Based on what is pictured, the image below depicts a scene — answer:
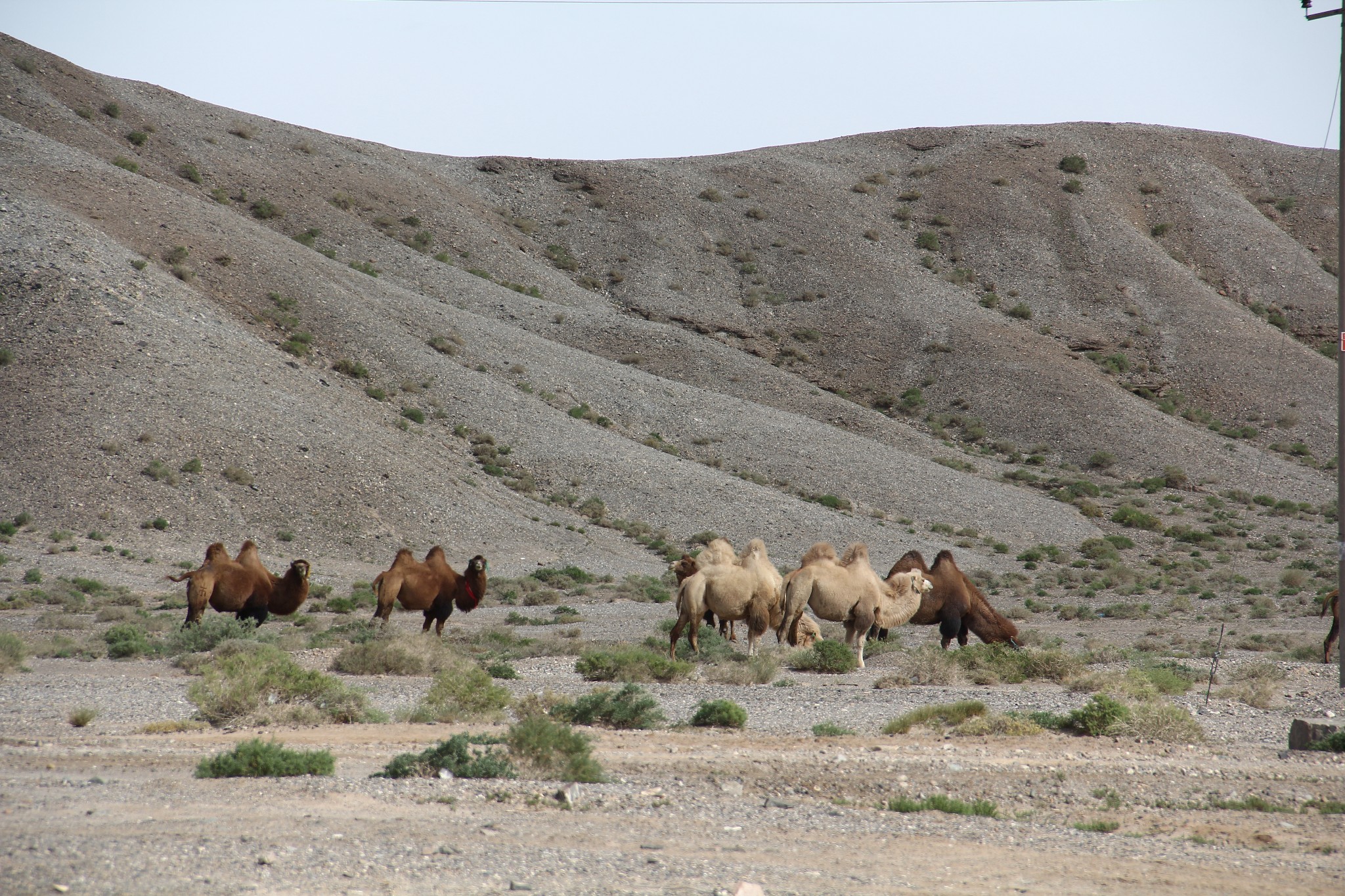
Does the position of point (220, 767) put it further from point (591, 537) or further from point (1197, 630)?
point (591, 537)

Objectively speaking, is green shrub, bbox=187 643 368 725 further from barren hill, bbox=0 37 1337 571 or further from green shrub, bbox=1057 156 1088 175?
green shrub, bbox=1057 156 1088 175

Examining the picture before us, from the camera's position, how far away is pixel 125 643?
1717cm

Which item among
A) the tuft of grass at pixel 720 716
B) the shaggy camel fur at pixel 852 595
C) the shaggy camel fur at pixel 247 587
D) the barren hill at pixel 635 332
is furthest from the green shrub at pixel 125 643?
the barren hill at pixel 635 332

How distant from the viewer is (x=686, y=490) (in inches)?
1662

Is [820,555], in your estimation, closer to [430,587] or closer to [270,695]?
[430,587]

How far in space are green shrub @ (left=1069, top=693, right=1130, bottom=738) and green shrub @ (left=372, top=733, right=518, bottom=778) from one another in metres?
6.09

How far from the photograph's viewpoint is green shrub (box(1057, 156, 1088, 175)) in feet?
260

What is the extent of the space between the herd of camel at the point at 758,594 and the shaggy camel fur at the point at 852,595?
0.01 m

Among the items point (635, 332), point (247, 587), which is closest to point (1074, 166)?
point (635, 332)

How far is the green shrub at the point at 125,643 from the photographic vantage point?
17.1m

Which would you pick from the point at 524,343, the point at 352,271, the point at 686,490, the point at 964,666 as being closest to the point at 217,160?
the point at 352,271

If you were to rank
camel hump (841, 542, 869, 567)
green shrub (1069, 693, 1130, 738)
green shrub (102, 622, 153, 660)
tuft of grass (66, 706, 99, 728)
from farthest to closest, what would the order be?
1. camel hump (841, 542, 869, 567)
2. green shrub (102, 622, 153, 660)
3. green shrub (1069, 693, 1130, 738)
4. tuft of grass (66, 706, 99, 728)

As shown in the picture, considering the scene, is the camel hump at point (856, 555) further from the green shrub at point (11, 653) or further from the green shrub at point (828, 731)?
the green shrub at point (11, 653)

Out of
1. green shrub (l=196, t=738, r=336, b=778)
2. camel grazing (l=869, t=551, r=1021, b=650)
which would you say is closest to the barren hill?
camel grazing (l=869, t=551, r=1021, b=650)
